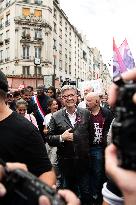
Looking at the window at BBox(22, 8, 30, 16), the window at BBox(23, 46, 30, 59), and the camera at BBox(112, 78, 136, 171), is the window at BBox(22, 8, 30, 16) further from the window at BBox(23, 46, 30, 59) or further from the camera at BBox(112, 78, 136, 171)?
the camera at BBox(112, 78, 136, 171)

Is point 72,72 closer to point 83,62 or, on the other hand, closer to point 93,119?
point 83,62

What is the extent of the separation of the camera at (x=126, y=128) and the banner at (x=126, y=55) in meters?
7.58

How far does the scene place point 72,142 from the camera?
5.58 m

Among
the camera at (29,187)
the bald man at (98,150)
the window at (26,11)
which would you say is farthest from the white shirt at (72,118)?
the window at (26,11)

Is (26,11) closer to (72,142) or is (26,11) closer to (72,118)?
(72,118)

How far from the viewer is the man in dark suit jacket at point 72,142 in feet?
18.3

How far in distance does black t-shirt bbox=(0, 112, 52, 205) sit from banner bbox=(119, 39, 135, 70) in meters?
6.19

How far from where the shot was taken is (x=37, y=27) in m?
59.2

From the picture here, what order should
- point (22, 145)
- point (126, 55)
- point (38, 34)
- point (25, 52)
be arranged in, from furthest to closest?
point (38, 34), point (25, 52), point (126, 55), point (22, 145)

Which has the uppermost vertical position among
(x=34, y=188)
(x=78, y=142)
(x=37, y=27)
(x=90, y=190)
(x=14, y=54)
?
(x=37, y=27)

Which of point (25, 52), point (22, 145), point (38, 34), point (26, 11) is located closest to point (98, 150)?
point (22, 145)

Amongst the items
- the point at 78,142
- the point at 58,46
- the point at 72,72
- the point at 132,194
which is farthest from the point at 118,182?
the point at 72,72

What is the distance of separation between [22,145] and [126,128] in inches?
61.7

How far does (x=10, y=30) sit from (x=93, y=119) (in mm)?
54914
